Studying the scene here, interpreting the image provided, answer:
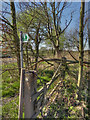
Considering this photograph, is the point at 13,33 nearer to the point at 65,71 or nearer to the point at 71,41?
the point at 71,41

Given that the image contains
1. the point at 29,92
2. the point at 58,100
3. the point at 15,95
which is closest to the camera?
the point at 29,92

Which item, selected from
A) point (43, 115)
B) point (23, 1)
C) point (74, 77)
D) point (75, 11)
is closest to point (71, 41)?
point (75, 11)

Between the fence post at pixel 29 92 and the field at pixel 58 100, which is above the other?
the fence post at pixel 29 92

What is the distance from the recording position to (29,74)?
135 centimetres

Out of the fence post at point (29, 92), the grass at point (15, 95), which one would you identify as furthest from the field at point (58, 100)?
the fence post at point (29, 92)

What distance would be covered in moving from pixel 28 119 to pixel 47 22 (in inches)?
88.1

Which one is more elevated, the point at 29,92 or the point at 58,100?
the point at 29,92

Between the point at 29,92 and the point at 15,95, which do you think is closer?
the point at 29,92

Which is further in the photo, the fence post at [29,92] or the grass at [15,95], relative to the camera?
the grass at [15,95]

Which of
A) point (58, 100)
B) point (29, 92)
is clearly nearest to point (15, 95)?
point (58, 100)

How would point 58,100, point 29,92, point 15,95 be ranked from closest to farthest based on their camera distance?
1. point 29,92
2. point 58,100
3. point 15,95

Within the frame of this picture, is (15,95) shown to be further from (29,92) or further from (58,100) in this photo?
(29,92)

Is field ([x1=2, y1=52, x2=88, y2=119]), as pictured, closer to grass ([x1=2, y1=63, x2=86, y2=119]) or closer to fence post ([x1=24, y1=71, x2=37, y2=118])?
grass ([x1=2, y1=63, x2=86, y2=119])

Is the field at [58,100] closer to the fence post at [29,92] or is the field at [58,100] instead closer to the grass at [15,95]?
the grass at [15,95]
